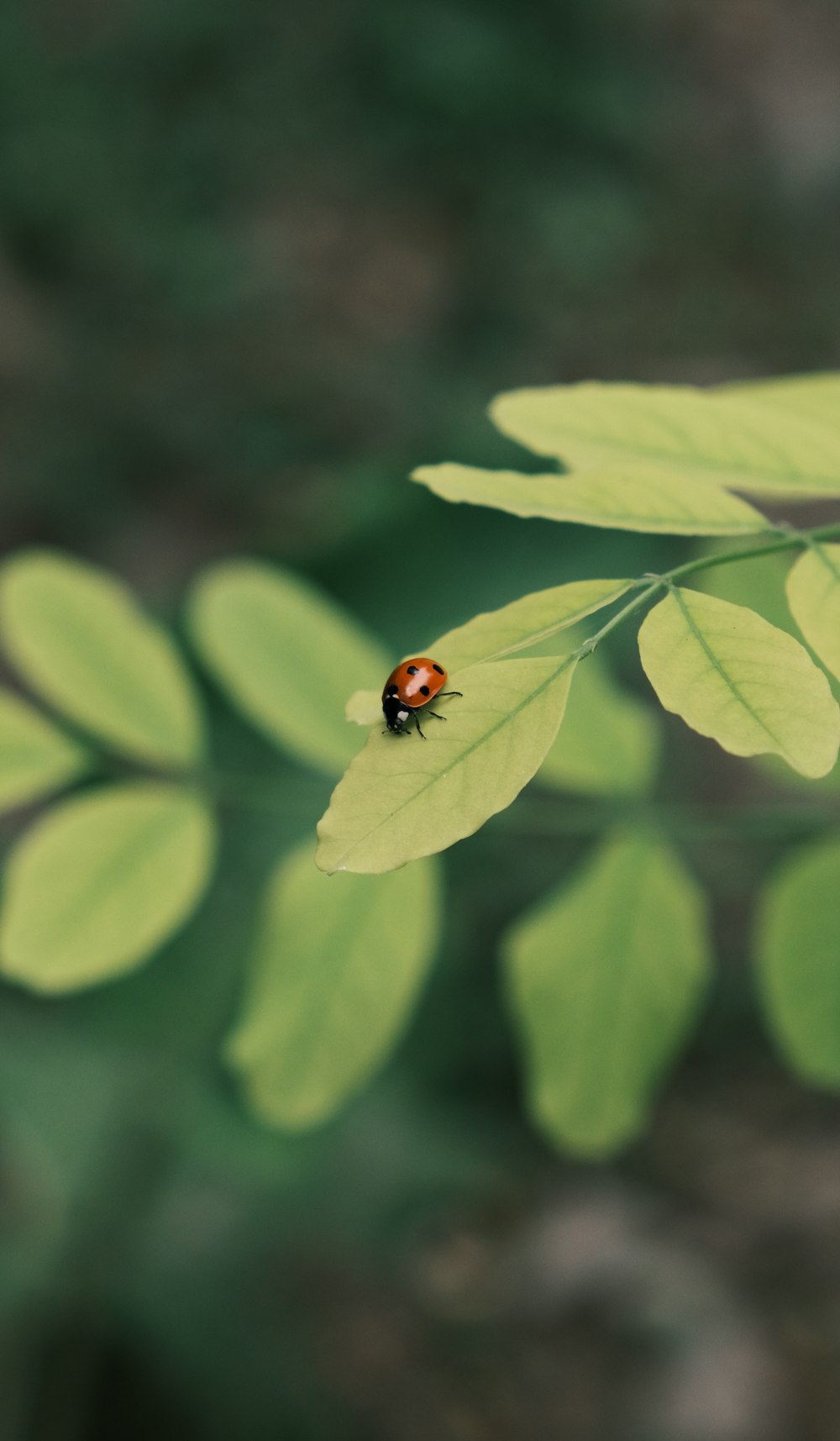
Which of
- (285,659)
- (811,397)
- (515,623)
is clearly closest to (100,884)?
(285,659)

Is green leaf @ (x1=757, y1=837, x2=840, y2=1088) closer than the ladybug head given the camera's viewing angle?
No

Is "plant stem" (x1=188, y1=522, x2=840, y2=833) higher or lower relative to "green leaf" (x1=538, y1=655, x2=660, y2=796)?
lower

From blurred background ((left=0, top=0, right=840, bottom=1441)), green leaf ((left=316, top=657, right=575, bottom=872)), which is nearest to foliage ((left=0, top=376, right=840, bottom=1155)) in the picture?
green leaf ((left=316, top=657, right=575, bottom=872))

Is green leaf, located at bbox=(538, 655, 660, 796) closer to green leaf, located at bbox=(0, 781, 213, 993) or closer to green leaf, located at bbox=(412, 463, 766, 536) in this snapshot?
green leaf, located at bbox=(0, 781, 213, 993)

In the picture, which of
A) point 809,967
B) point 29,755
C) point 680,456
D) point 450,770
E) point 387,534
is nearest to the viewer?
point 450,770

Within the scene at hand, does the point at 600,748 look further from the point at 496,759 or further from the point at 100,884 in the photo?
the point at 496,759

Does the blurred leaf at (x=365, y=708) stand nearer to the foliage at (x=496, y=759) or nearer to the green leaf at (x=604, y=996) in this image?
the foliage at (x=496, y=759)

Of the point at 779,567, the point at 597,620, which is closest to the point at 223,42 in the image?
the point at 597,620
